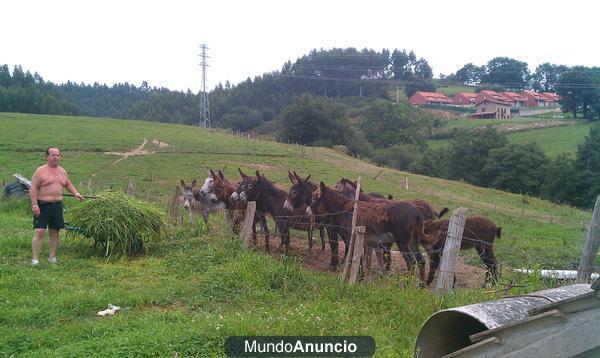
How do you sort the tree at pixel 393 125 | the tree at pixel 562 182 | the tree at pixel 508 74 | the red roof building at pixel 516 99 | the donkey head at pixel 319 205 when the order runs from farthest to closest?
the tree at pixel 508 74, the red roof building at pixel 516 99, the tree at pixel 393 125, the tree at pixel 562 182, the donkey head at pixel 319 205

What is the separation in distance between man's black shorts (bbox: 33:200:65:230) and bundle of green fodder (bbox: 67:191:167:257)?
2.41 feet

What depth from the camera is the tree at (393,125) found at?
2707 inches

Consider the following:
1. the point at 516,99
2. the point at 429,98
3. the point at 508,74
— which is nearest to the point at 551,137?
the point at 516,99

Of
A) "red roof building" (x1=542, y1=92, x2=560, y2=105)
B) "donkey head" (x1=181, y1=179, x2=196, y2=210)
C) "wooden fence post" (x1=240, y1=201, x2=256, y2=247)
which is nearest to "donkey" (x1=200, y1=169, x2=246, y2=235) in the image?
"donkey head" (x1=181, y1=179, x2=196, y2=210)

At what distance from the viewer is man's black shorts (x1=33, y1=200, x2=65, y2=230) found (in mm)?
8961

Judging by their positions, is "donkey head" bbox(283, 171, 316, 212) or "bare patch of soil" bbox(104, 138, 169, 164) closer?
"donkey head" bbox(283, 171, 316, 212)

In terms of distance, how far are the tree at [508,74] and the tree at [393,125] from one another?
28887 millimetres

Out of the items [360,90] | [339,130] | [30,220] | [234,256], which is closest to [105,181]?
[30,220]

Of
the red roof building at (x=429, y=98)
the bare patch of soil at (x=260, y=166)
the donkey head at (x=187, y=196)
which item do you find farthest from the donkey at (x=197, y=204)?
the red roof building at (x=429, y=98)

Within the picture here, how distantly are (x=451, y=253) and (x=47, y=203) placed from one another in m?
6.94

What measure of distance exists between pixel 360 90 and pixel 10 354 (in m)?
101

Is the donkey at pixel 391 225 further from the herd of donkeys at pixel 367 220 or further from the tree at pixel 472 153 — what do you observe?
the tree at pixel 472 153

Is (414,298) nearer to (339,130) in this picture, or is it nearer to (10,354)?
(10,354)

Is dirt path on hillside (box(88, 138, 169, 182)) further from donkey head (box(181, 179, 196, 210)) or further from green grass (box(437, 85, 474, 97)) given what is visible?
green grass (box(437, 85, 474, 97))
